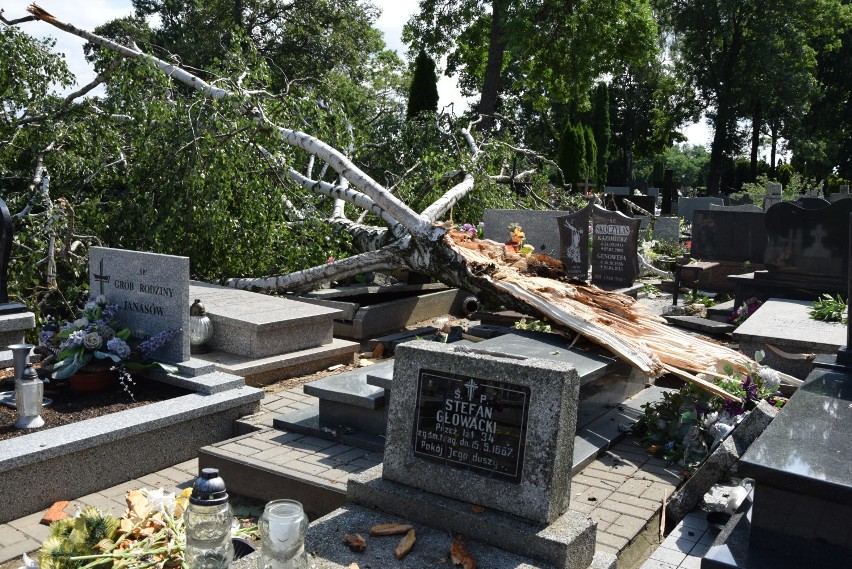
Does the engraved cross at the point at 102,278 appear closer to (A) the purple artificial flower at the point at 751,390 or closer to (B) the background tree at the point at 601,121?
(A) the purple artificial flower at the point at 751,390

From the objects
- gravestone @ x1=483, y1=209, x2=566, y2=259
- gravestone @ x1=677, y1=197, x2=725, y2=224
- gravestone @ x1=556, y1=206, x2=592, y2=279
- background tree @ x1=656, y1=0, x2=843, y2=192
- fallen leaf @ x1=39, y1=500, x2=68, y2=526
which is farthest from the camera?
background tree @ x1=656, y1=0, x2=843, y2=192

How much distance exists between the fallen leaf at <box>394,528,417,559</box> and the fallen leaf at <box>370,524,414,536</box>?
37mm

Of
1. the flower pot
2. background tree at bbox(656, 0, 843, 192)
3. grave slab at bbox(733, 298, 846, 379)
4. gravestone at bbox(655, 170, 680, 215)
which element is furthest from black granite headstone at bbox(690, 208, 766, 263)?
background tree at bbox(656, 0, 843, 192)

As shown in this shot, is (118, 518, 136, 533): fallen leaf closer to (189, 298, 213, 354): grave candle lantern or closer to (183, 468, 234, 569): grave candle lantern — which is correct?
(183, 468, 234, 569): grave candle lantern

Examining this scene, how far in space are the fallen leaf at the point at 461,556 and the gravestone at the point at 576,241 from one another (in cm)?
713

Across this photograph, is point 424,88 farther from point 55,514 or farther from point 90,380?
point 55,514

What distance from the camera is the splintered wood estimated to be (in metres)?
5.53

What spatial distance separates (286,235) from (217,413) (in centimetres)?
407

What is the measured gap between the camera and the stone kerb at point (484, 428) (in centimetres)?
314

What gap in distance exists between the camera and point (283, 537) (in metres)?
2.78

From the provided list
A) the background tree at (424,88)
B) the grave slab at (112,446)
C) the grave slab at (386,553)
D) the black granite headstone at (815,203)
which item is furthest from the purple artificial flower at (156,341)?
the background tree at (424,88)

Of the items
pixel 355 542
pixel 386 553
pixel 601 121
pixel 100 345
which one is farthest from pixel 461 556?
pixel 601 121

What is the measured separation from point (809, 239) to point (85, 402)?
7.36 m

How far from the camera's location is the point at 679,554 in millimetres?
3596
